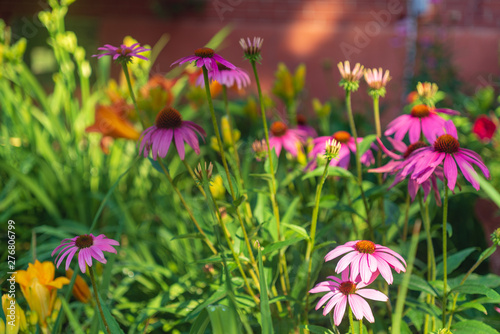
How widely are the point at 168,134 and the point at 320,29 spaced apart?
2.82 meters

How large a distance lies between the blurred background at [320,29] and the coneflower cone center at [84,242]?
2674mm

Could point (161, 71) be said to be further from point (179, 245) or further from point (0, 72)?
point (179, 245)

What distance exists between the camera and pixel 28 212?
66.6 inches

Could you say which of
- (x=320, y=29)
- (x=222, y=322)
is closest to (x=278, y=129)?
(x=222, y=322)

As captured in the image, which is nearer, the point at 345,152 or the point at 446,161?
the point at 446,161

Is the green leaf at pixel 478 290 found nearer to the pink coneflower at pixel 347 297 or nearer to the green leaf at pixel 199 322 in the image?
the pink coneflower at pixel 347 297

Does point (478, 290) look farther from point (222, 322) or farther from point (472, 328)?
→ point (222, 322)

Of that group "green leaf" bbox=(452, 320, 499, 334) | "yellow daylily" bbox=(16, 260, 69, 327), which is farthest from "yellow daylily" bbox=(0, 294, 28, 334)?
"green leaf" bbox=(452, 320, 499, 334)

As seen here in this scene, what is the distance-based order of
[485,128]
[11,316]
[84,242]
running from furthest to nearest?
[485,128] → [11,316] → [84,242]

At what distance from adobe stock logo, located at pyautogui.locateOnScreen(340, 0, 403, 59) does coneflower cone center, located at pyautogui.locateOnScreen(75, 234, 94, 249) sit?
9.49ft

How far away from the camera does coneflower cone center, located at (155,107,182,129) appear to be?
0.74 metres

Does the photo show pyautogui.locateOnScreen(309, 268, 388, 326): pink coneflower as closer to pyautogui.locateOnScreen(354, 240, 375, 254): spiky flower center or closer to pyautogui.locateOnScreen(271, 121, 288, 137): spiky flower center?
pyautogui.locateOnScreen(354, 240, 375, 254): spiky flower center

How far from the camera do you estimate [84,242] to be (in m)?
0.70

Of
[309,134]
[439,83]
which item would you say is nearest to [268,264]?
[309,134]
